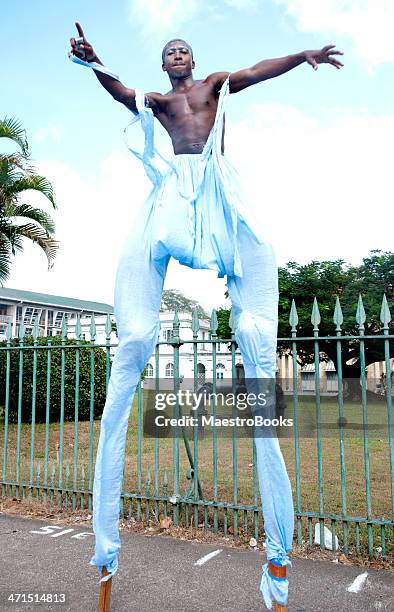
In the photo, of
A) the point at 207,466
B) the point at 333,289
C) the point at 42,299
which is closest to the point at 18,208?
the point at 207,466

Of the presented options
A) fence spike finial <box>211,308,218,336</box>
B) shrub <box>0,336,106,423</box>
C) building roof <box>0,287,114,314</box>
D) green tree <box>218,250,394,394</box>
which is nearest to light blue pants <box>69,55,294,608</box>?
fence spike finial <box>211,308,218,336</box>

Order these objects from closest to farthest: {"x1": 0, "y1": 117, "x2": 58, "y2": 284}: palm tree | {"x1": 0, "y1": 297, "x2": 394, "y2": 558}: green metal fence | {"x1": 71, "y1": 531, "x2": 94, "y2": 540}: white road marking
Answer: {"x1": 0, "y1": 297, "x2": 394, "y2": 558}: green metal fence
{"x1": 71, "y1": 531, "x2": 94, "y2": 540}: white road marking
{"x1": 0, "y1": 117, "x2": 58, "y2": 284}: palm tree

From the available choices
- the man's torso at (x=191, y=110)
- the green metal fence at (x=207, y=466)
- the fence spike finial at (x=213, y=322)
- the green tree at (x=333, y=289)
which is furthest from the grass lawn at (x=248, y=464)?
the green tree at (x=333, y=289)

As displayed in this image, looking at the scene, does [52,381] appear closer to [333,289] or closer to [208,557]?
[208,557]

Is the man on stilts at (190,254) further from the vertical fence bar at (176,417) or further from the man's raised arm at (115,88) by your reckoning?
the vertical fence bar at (176,417)

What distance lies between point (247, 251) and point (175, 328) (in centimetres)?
210

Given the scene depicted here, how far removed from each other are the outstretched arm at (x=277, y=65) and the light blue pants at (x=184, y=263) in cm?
8

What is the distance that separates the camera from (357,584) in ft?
10.8

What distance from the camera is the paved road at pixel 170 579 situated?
2977 millimetres

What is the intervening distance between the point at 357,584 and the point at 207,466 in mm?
4815

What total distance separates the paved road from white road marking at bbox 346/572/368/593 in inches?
1.0

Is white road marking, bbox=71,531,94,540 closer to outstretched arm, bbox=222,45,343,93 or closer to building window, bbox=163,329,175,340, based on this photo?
building window, bbox=163,329,175,340

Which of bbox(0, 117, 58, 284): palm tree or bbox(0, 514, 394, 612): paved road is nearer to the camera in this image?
bbox(0, 514, 394, 612): paved road

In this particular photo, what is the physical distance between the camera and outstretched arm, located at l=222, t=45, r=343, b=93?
2.49 m
